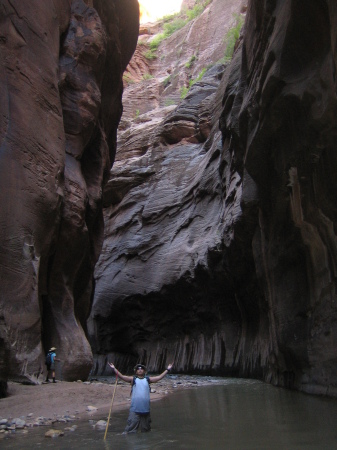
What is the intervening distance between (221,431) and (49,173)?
8925 millimetres

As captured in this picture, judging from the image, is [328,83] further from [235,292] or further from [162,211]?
[162,211]

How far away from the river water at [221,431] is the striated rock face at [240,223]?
2.39 m

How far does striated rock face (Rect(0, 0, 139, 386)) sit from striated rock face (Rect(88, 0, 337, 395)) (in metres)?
5.38

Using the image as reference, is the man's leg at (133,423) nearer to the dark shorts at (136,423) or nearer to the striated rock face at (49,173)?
the dark shorts at (136,423)

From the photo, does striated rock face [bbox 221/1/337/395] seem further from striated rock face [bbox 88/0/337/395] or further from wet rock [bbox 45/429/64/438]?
wet rock [bbox 45/429/64/438]

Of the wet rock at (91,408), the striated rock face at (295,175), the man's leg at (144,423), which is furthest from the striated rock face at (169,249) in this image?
the man's leg at (144,423)

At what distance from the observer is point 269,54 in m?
8.95

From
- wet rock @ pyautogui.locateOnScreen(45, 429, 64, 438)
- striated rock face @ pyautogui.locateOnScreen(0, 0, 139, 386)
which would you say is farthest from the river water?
striated rock face @ pyautogui.locateOnScreen(0, 0, 139, 386)

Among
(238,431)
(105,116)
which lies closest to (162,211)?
(105,116)

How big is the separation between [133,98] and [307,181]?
111ft

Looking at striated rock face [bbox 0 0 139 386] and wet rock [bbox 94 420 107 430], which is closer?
wet rock [bbox 94 420 107 430]

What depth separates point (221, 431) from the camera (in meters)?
5.55

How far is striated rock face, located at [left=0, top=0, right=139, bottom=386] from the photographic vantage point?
10.7 meters

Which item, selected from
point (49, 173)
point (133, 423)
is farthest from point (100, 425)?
point (49, 173)
